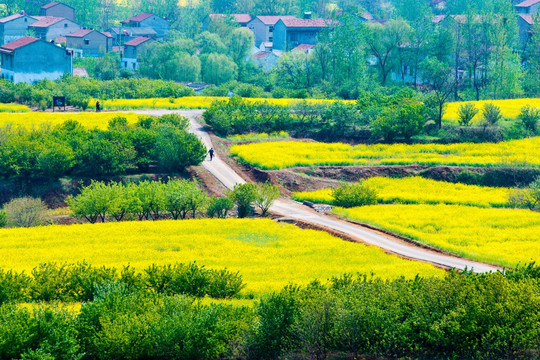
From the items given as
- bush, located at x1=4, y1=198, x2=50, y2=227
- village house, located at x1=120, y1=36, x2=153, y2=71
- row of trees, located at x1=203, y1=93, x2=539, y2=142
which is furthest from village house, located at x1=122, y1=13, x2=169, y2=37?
bush, located at x1=4, y1=198, x2=50, y2=227

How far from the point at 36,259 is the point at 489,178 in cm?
3955

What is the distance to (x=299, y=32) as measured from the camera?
139m

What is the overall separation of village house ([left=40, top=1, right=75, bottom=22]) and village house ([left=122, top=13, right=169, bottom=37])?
14.0m

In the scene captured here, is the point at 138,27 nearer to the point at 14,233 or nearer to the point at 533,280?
the point at 14,233

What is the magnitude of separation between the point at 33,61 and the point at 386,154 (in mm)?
57672

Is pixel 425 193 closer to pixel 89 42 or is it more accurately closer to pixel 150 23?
pixel 89 42

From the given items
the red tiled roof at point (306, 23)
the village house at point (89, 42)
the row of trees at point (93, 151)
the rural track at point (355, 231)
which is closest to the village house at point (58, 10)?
the village house at point (89, 42)

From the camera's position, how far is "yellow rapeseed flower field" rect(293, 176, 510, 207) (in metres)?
58.0

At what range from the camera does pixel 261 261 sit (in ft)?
134

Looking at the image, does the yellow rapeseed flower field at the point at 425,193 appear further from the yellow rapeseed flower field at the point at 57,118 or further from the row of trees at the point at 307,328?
the row of trees at the point at 307,328

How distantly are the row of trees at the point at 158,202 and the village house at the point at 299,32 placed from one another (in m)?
87.5

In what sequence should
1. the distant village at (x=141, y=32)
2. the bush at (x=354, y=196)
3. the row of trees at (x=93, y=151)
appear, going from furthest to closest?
1. the distant village at (x=141, y=32)
2. the row of trees at (x=93, y=151)
3. the bush at (x=354, y=196)

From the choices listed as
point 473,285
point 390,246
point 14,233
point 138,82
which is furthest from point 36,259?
point 138,82

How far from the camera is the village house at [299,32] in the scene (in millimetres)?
138000
